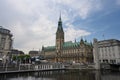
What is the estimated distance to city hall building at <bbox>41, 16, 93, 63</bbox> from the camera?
153m

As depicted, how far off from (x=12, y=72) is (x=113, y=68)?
84.7 metres

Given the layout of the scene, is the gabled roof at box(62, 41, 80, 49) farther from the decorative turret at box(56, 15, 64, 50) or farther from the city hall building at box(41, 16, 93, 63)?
the decorative turret at box(56, 15, 64, 50)

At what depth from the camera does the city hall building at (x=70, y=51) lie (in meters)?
153

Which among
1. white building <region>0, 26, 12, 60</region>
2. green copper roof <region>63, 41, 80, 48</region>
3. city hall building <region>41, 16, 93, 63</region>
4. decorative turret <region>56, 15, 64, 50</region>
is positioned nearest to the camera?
white building <region>0, 26, 12, 60</region>

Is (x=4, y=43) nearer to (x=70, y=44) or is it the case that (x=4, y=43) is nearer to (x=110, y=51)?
(x=110, y=51)

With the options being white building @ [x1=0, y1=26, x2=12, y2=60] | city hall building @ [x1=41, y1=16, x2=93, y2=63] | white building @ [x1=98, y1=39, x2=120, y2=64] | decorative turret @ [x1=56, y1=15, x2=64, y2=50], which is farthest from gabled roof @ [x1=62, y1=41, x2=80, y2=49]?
white building @ [x1=0, y1=26, x2=12, y2=60]

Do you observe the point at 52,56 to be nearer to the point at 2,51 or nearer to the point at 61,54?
the point at 61,54

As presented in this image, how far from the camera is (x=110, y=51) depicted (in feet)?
423

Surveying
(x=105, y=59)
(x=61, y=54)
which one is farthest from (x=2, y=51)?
(x=61, y=54)

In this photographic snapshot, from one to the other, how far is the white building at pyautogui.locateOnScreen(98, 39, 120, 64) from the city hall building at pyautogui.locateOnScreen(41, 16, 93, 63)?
19956 millimetres

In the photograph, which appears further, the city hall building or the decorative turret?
the decorative turret

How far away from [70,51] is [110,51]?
54.8 m

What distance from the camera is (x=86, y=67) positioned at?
10562cm

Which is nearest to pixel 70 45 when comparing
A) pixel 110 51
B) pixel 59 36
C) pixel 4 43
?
pixel 59 36
